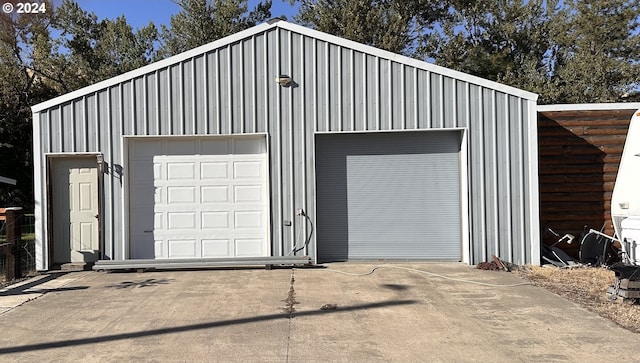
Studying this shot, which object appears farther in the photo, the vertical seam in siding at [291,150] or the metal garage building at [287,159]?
the vertical seam in siding at [291,150]

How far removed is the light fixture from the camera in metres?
9.33

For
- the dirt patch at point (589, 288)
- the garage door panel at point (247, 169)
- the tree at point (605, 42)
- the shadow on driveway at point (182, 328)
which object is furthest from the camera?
the tree at point (605, 42)

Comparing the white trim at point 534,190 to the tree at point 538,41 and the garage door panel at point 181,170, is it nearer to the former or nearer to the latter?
the garage door panel at point 181,170

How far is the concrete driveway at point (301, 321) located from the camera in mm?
4660

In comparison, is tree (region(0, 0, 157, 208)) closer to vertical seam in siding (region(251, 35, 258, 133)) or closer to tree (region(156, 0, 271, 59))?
tree (region(156, 0, 271, 59))

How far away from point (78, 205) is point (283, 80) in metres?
4.77

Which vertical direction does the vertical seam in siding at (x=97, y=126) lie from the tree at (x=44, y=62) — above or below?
below

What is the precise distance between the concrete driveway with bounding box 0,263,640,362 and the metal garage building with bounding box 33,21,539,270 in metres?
1.32

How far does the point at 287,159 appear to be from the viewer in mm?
9477

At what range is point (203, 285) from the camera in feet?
25.5

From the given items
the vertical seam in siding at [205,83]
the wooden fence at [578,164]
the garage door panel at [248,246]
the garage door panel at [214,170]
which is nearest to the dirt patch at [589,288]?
the wooden fence at [578,164]

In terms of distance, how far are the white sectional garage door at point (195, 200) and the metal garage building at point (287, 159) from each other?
0.09 ft

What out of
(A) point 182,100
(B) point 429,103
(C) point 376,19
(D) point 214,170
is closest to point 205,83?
(A) point 182,100

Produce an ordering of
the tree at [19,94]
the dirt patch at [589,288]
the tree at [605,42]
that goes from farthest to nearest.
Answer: the tree at [605,42]
the tree at [19,94]
the dirt patch at [589,288]
